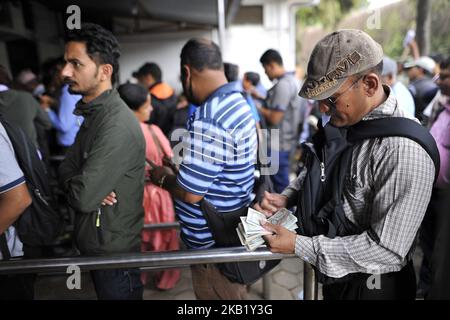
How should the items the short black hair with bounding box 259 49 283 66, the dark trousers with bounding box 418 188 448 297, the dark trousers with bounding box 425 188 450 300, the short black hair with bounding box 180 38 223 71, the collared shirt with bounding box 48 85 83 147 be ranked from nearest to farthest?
the dark trousers with bounding box 425 188 450 300, the short black hair with bounding box 180 38 223 71, the dark trousers with bounding box 418 188 448 297, the collared shirt with bounding box 48 85 83 147, the short black hair with bounding box 259 49 283 66

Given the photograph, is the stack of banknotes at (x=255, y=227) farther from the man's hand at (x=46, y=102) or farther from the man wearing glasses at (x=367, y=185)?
the man's hand at (x=46, y=102)

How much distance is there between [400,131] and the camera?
1.05 meters

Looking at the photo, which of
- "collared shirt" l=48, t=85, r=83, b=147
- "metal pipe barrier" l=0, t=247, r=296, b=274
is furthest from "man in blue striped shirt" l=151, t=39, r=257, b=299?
"collared shirt" l=48, t=85, r=83, b=147

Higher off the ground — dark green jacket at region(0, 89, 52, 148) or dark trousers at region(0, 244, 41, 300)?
dark green jacket at region(0, 89, 52, 148)

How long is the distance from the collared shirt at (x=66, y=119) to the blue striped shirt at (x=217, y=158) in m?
2.02

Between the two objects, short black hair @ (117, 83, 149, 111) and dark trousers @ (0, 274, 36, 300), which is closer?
dark trousers @ (0, 274, 36, 300)

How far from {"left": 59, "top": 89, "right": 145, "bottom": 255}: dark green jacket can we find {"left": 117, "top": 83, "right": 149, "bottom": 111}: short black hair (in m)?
0.94

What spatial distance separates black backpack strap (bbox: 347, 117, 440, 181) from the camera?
3.40 feet

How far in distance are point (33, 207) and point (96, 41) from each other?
904 millimetres

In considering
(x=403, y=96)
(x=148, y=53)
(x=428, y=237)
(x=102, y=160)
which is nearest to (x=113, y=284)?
(x=102, y=160)

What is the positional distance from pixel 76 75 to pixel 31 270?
0.92 meters

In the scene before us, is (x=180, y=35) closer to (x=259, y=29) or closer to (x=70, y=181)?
(x=259, y=29)

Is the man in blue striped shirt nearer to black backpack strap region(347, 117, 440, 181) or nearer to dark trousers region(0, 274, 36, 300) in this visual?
black backpack strap region(347, 117, 440, 181)

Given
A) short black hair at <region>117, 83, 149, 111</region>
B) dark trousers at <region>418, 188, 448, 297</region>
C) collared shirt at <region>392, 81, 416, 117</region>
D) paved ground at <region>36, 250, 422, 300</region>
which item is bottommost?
paved ground at <region>36, 250, 422, 300</region>
